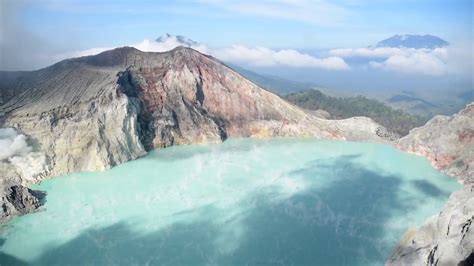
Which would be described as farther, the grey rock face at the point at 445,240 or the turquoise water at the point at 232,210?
the turquoise water at the point at 232,210

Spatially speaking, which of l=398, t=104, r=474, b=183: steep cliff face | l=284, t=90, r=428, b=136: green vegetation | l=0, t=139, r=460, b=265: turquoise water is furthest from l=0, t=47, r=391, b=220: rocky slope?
l=284, t=90, r=428, b=136: green vegetation

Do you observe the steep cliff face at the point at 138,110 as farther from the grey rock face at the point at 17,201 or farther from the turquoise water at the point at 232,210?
the grey rock face at the point at 17,201

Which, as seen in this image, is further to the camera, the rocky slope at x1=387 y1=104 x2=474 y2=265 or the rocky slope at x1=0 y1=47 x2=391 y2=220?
the rocky slope at x1=0 y1=47 x2=391 y2=220

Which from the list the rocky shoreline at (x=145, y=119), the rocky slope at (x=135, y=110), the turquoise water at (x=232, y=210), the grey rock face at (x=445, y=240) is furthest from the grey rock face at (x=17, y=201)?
the grey rock face at (x=445, y=240)

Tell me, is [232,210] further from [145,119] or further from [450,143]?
[450,143]

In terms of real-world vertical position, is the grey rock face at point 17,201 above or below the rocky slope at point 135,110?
below

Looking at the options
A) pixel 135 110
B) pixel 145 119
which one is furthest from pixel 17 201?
pixel 145 119

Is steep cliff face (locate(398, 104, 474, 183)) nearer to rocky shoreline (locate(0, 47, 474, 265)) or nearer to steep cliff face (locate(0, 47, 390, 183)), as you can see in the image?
rocky shoreline (locate(0, 47, 474, 265))
